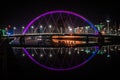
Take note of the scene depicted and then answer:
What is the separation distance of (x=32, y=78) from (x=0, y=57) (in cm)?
727

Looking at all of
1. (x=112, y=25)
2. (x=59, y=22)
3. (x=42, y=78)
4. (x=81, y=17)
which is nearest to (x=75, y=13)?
(x=81, y=17)

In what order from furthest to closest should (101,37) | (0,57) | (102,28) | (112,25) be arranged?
1. (102,28)
2. (112,25)
3. (101,37)
4. (0,57)

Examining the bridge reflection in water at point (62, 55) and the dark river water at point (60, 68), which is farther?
the bridge reflection in water at point (62, 55)

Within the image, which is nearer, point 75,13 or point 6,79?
point 6,79

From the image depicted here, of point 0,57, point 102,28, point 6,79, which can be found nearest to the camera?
point 6,79

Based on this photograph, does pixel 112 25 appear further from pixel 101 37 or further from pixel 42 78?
pixel 42 78

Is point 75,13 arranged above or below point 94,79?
above

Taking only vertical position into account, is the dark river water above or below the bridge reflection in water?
above

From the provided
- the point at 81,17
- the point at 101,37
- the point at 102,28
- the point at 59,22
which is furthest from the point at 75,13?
the point at 59,22

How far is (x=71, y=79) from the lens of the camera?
13.6m

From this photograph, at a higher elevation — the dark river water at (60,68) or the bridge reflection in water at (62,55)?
the dark river water at (60,68)

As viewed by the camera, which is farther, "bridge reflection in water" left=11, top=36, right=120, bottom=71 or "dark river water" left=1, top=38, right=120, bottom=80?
"bridge reflection in water" left=11, top=36, right=120, bottom=71

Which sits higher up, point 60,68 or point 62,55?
point 60,68

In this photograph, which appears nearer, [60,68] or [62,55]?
[60,68]
